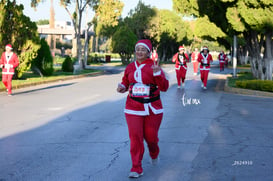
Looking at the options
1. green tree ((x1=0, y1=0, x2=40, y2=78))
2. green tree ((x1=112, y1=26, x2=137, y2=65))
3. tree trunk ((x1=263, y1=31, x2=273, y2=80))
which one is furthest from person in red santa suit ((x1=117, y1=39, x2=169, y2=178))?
green tree ((x1=112, y1=26, x2=137, y2=65))

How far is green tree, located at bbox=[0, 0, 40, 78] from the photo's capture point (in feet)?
71.2

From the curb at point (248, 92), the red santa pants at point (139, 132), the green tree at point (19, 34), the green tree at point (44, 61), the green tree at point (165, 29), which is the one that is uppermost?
the green tree at point (165, 29)

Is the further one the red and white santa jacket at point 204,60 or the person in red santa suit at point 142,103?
the red and white santa jacket at point 204,60

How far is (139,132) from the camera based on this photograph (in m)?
5.32

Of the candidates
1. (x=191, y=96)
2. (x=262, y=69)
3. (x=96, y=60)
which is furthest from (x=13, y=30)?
(x=96, y=60)

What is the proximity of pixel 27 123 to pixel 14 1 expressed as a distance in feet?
48.5

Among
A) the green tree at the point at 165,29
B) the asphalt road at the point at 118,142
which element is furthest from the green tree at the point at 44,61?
the green tree at the point at 165,29

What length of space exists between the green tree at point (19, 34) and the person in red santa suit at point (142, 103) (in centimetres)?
1714

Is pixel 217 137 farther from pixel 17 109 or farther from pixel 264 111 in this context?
pixel 17 109

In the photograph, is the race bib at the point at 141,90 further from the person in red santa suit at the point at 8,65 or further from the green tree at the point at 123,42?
the green tree at the point at 123,42

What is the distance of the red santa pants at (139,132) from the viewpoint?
5316mm

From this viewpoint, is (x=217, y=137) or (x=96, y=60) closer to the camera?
(x=217, y=137)

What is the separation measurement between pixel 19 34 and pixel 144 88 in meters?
18.0

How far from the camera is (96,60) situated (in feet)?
186
